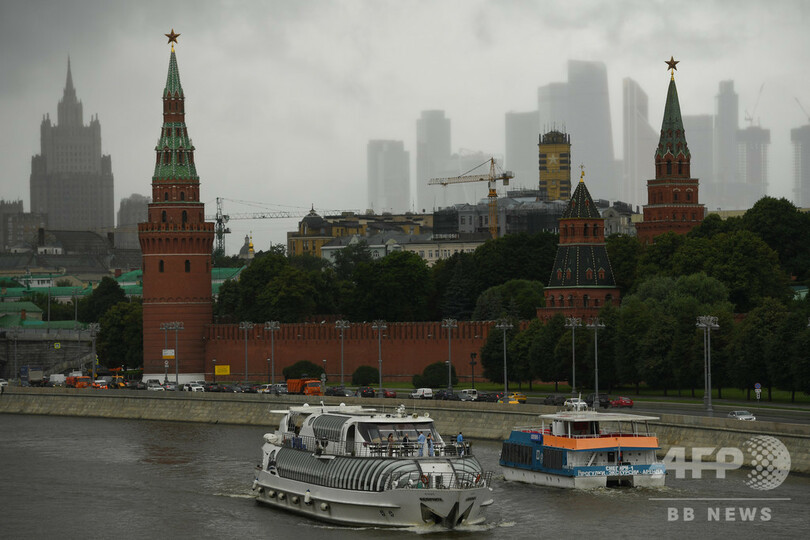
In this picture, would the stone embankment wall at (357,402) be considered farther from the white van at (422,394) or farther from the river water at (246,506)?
the white van at (422,394)

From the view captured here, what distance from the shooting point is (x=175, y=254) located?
493ft

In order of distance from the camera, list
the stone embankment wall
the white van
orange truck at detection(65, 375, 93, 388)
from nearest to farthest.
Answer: the stone embankment wall
the white van
orange truck at detection(65, 375, 93, 388)

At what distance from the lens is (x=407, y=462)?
63.2m

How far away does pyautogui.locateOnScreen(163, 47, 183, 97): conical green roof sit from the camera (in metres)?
153

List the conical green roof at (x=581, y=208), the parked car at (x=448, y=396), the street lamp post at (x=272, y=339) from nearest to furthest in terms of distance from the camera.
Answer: the parked car at (x=448, y=396) → the conical green roof at (x=581, y=208) → the street lamp post at (x=272, y=339)

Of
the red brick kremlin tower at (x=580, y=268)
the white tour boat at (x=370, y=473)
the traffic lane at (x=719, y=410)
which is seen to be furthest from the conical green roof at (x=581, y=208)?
the white tour boat at (x=370, y=473)

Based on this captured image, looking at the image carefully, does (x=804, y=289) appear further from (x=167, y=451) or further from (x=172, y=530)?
(x=172, y=530)

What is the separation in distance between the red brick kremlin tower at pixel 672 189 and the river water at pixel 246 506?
274 feet

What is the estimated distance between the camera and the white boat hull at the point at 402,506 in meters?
62.0

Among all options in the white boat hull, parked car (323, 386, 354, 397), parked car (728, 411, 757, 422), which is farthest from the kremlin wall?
the white boat hull

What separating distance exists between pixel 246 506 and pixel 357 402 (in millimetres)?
35221

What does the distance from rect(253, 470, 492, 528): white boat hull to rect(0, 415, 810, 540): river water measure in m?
0.45

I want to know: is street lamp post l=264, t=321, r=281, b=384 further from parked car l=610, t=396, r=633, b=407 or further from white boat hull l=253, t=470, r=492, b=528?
white boat hull l=253, t=470, r=492, b=528

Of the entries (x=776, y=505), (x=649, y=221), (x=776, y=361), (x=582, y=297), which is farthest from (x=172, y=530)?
(x=649, y=221)
